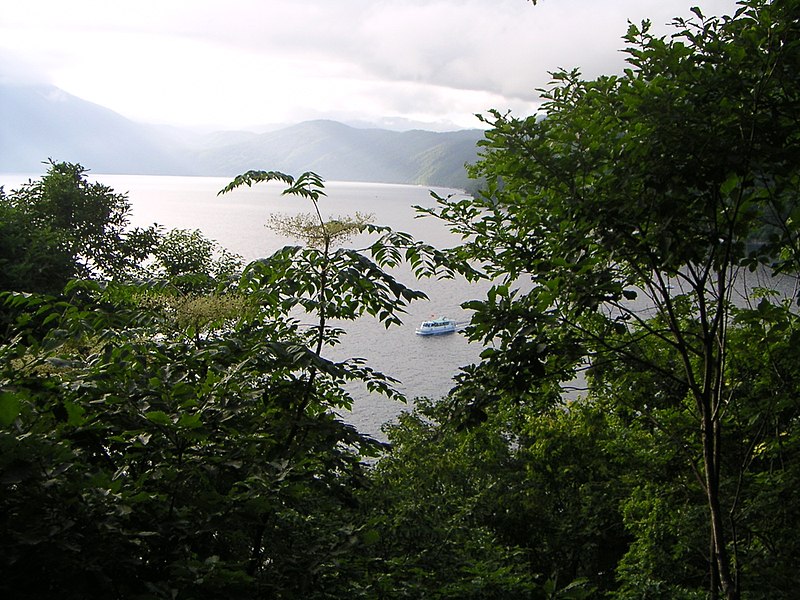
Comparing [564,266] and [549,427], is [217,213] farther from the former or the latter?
[564,266]

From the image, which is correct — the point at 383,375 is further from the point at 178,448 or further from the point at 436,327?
the point at 436,327

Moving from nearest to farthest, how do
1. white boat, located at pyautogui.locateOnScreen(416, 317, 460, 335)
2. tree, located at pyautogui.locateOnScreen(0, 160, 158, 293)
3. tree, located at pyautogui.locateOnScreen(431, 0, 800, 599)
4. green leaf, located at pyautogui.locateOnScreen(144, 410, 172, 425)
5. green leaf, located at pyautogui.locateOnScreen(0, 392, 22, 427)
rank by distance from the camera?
green leaf, located at pyautogui.locateOnScreen(0, 392, 22, 427) < green leaf, located at pyautogui.locateOnScreen(144, 410, 172, 425) < tree, located at pyautogui.locateOnScreen(431, 0, 800, 599) < tree, located at pyautogui.locateOnScreen(0, 160, 158, 293) < white boat, located at pyautogui.locateOnScreen(416, 317, 460, 335)

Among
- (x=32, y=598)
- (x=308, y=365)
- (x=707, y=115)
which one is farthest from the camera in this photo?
(x=308, y=365)

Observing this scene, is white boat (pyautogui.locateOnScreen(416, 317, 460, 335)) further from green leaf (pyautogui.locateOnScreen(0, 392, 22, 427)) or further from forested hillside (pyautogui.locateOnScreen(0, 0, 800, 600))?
green leaf (pyautogui.locateOnScreen(0, 392, 22, 427))

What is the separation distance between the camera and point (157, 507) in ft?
8.37

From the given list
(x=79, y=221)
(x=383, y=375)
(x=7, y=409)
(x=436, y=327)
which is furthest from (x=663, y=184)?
(x=436, y=327)

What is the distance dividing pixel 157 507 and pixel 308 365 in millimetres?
1242

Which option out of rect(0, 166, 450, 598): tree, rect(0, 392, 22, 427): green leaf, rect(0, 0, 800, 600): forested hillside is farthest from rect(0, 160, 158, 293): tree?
rect(0, 392, 22, 427): green leaf

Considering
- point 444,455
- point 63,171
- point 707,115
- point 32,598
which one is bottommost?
point 444,455

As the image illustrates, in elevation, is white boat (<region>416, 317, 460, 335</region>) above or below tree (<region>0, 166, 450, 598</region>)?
below

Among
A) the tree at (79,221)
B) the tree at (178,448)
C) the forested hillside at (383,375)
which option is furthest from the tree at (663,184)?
the tree at (79,221)

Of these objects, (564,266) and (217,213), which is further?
(217,213)

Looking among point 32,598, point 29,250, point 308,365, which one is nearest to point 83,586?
point 32,598

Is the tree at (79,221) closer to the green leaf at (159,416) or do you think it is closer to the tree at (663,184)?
the tree at (663,184)
